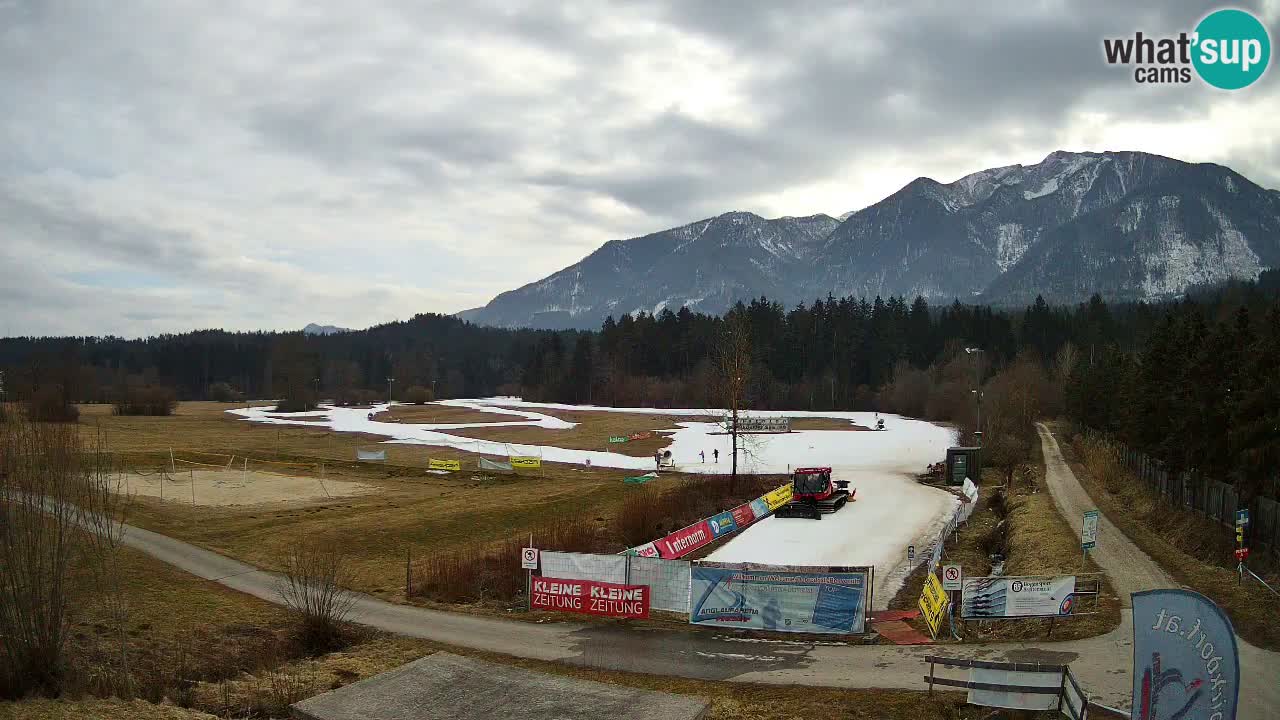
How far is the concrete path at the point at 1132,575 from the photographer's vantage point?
1416 centimetres

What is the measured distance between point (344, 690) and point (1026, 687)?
12.9 meters

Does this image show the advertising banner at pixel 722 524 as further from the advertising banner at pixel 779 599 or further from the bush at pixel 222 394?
the bush at pixel 222 394

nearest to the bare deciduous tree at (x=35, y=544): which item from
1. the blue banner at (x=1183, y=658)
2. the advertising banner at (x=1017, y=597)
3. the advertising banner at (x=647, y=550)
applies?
the advertising banner at (x=647, y=550)

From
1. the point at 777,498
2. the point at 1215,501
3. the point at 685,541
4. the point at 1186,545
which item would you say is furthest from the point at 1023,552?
the point at 777,498

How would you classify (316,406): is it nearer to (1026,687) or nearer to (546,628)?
(546,628)

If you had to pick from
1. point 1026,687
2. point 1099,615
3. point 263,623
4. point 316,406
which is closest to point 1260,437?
point 1099,615

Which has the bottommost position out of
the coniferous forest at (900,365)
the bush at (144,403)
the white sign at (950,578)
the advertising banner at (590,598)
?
the advertising banner at (590,598)

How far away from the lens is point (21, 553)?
13.6 meters

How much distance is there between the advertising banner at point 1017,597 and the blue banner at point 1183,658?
10.6m

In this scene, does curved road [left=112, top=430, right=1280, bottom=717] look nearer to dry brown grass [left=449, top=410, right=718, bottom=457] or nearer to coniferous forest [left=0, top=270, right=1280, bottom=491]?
coniferous forest [left=0, top=270, right=1280, bottom=491]

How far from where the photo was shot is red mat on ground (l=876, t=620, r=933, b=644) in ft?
63.3

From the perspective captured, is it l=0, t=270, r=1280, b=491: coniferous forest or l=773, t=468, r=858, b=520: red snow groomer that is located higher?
l=0, t=270, r=1280, b=491: coniferous forest

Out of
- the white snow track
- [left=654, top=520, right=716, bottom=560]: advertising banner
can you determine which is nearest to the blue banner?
the white snow track

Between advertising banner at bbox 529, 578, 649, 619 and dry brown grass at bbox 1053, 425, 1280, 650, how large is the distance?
1481 cm
